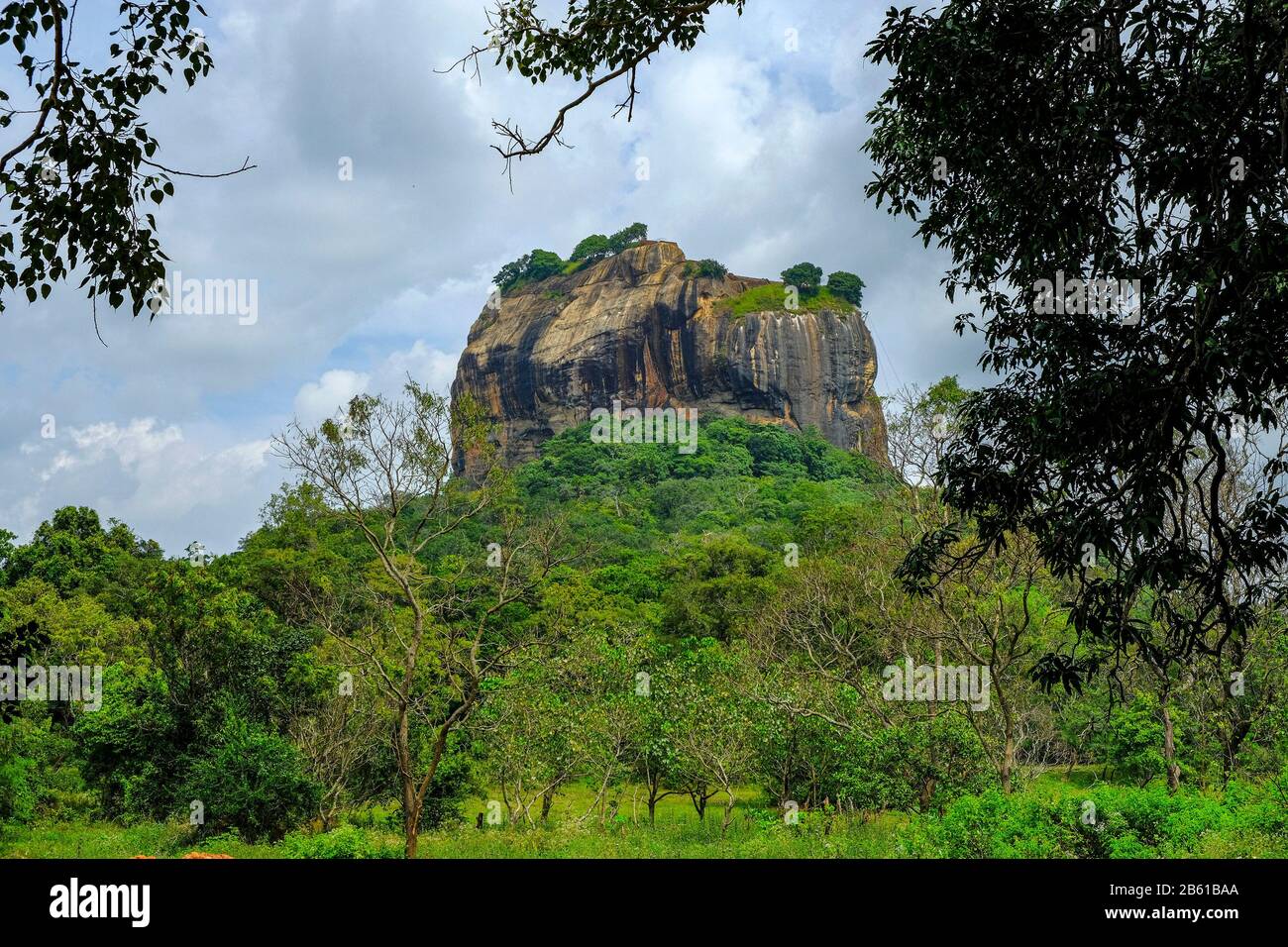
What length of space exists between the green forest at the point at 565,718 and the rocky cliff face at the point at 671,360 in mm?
48073

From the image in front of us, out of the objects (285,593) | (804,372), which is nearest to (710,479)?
(804,372)

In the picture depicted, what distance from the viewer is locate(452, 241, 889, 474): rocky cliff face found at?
6869cm

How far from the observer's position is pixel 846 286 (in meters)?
72.9

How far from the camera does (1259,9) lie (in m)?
4.23

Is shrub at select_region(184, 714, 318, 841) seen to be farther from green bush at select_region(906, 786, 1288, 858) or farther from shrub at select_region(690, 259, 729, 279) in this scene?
shrub at select_region(690, 259, 729, 279)

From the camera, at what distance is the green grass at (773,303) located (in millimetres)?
70500

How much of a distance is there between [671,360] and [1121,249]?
66.4m

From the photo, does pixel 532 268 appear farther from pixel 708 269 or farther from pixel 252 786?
pixel 252 786

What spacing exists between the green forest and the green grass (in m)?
51.1

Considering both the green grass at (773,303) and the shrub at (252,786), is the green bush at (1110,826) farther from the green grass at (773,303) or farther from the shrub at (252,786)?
the green grass at (773,303)

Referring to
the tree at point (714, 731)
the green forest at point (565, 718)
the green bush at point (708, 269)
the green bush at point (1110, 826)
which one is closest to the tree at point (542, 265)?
the green bush at point (708, 269)

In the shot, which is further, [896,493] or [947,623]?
[896,493]
